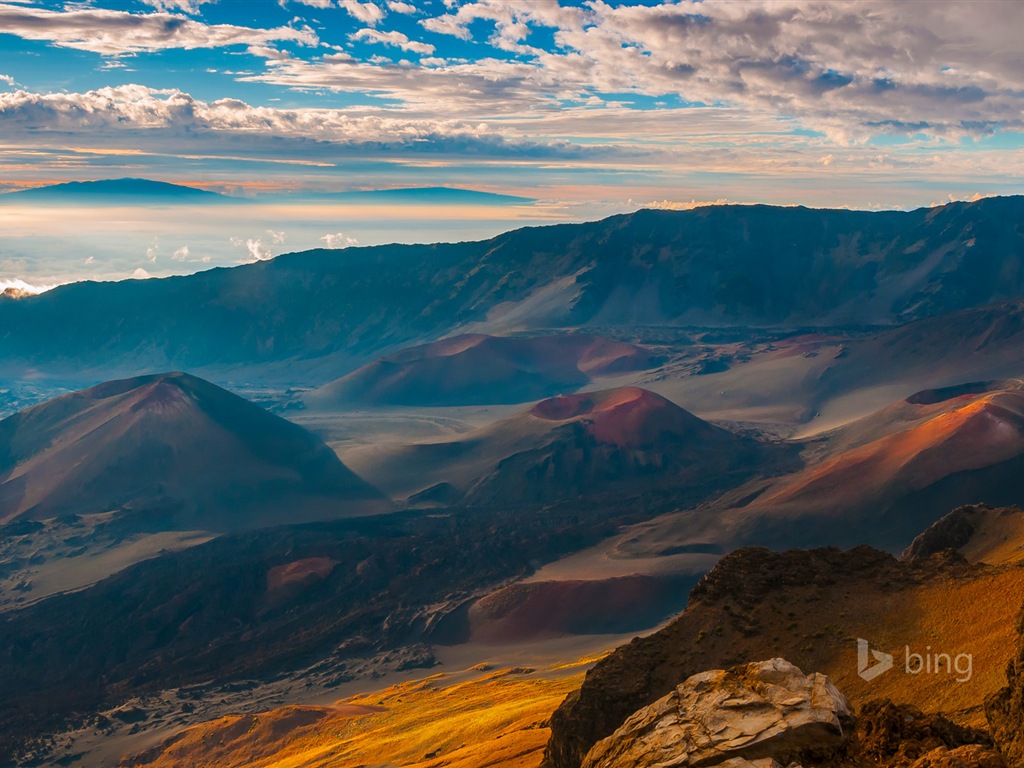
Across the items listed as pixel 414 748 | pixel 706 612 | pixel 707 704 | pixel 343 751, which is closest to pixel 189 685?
pixel 343 751

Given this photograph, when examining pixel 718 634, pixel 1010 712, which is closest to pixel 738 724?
pixel 1010 712

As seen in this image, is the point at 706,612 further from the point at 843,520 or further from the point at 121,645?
the point at 121,645

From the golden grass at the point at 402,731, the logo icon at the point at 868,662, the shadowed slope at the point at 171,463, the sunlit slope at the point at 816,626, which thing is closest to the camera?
the logo icon at the point at 868,662

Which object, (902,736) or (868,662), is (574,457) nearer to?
(868,662)

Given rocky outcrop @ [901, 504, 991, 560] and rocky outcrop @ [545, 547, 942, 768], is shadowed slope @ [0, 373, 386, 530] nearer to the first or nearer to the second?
rocky outcrop @ [901, 504, 991, 560]

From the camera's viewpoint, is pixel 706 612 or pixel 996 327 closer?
pixel 706 612

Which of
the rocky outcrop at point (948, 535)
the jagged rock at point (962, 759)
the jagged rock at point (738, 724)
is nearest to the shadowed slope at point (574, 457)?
the rocky outcrop at point (948, 535)

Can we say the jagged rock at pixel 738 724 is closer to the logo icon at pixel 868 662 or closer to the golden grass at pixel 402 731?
the logo icon at pixel 868 662
